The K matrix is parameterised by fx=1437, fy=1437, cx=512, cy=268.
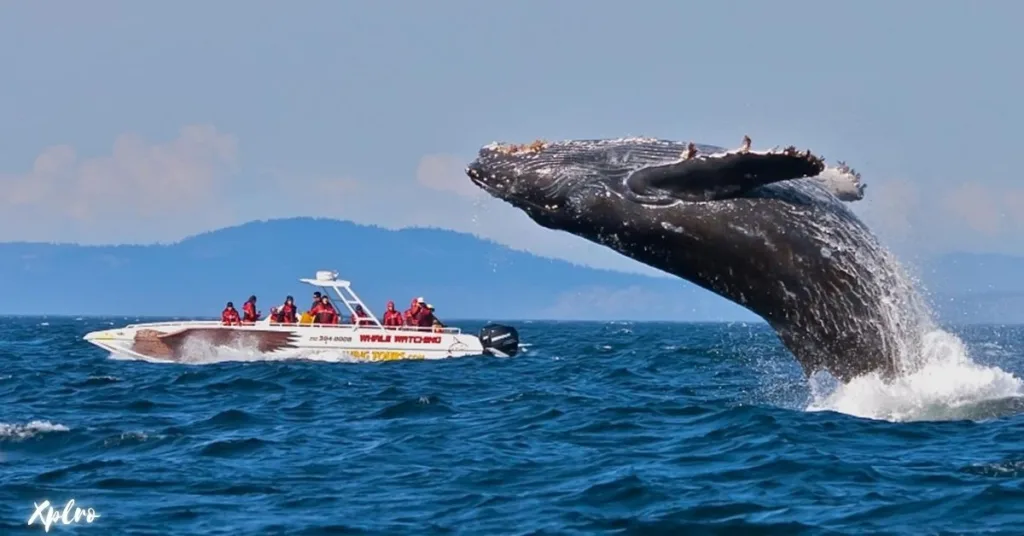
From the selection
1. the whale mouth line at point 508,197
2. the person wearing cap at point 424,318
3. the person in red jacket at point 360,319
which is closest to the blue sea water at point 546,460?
the whale mouth line at point 508,197

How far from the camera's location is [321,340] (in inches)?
1324

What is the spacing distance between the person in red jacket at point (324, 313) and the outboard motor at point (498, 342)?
3.62m

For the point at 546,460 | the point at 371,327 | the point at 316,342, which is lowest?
the point at 546,460

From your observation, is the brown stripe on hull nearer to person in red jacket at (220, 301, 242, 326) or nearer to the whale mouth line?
person in red jacket at (220, 301, 242, 326)

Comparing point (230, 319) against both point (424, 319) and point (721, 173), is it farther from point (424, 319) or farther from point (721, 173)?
point (721, 173)

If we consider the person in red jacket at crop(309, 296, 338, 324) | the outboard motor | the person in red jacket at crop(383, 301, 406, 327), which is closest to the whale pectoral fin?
the outboard motor

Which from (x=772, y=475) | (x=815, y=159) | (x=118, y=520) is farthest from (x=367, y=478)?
(x=815, y=159)

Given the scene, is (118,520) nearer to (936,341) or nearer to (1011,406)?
(936,341)

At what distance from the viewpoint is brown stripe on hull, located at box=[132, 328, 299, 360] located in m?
33.7

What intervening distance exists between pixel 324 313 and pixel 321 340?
3.83 feet

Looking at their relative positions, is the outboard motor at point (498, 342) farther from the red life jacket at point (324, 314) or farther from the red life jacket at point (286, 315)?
the red life jacket at point (286, 315)


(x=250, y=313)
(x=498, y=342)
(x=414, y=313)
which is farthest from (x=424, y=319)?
(x=250, y=313)

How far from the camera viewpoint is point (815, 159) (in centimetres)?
1077

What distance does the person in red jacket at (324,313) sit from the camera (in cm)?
3453
